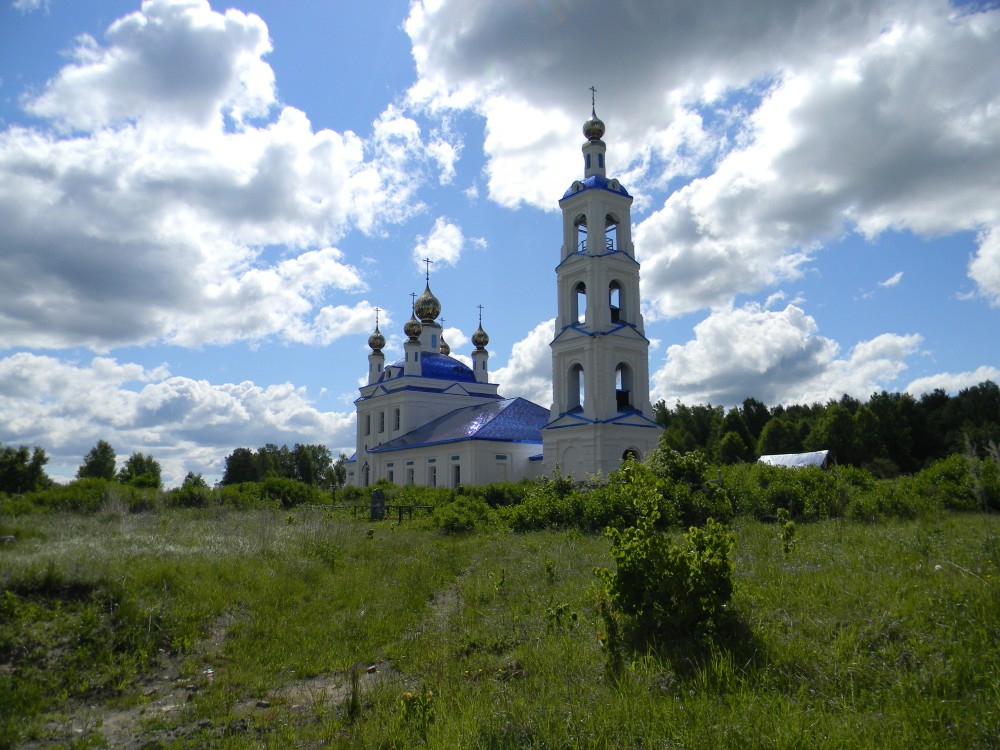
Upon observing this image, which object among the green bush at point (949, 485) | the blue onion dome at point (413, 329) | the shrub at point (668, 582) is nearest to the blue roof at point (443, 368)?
the blue onion dome at point (413, 329)

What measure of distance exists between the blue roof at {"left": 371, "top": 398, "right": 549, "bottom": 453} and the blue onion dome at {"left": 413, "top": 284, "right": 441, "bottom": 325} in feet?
30.2

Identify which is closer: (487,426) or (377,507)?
(377,507)

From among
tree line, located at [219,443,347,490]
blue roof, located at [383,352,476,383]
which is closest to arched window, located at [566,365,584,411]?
blue roof, located at [383,352,476,383]

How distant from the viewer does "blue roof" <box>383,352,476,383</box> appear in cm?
4534

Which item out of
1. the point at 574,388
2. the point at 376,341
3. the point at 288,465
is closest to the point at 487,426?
the point at 574,388

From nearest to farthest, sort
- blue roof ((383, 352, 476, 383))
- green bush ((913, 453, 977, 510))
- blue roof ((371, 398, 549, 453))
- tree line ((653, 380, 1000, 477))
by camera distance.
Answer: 1. green bush ((913, 453, 977, 510))
2. blue roof ((371, 398, 549, 453))
3. blue roof ((383, 352, 476, 383))
4. tree line ((653, 380, 1000, 477))

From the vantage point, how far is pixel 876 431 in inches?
A: 1946

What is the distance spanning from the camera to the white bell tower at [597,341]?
28172 millimetres

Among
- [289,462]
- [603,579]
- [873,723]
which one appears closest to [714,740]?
[873,723]

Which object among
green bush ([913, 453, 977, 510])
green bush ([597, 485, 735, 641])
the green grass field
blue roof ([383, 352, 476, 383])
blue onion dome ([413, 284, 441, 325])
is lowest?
the green grass field

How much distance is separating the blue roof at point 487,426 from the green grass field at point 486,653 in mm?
23750

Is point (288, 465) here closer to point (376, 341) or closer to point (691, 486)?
point (376, 341)

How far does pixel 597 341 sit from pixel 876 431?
102 ft

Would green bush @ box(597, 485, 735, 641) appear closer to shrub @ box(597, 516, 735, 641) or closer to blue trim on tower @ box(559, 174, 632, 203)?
shrub @ box(597, 516, 735, 641)
